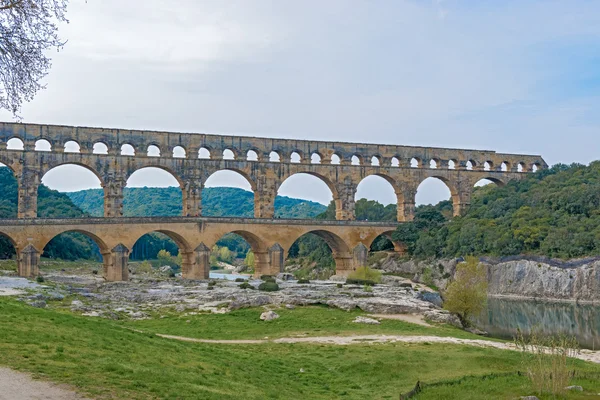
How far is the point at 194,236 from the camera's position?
5275 cm

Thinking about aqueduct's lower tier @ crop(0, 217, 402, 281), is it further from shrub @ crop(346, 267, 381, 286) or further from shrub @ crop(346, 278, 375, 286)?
shrub @ crop(346, 278, 375, 286)

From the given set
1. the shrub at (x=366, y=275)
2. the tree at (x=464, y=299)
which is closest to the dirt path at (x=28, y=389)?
the tree at (x=464, y=299)

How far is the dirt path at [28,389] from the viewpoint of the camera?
9.53 m

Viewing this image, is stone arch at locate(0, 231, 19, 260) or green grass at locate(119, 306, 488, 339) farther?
stone arch at locate(0, 231, 19, 260)

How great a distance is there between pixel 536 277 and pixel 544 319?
13.7m

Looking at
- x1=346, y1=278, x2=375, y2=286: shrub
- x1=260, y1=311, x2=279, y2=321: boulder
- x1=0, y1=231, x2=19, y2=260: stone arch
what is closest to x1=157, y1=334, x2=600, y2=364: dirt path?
x1=260, y1=311, x2=279, y2=321: boulder

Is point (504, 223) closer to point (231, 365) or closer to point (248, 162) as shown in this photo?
point (248, 162)

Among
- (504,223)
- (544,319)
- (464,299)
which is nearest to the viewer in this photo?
(464,299)

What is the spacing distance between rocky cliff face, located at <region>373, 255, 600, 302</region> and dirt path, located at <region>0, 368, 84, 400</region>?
138 feet

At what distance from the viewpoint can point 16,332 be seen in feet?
46.3

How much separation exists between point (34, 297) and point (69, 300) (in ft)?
5.97

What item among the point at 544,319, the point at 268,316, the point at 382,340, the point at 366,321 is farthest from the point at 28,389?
the point at 544,319

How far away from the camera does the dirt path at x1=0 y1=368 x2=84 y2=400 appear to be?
9531mm

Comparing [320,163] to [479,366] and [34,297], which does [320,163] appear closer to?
[34,297]
